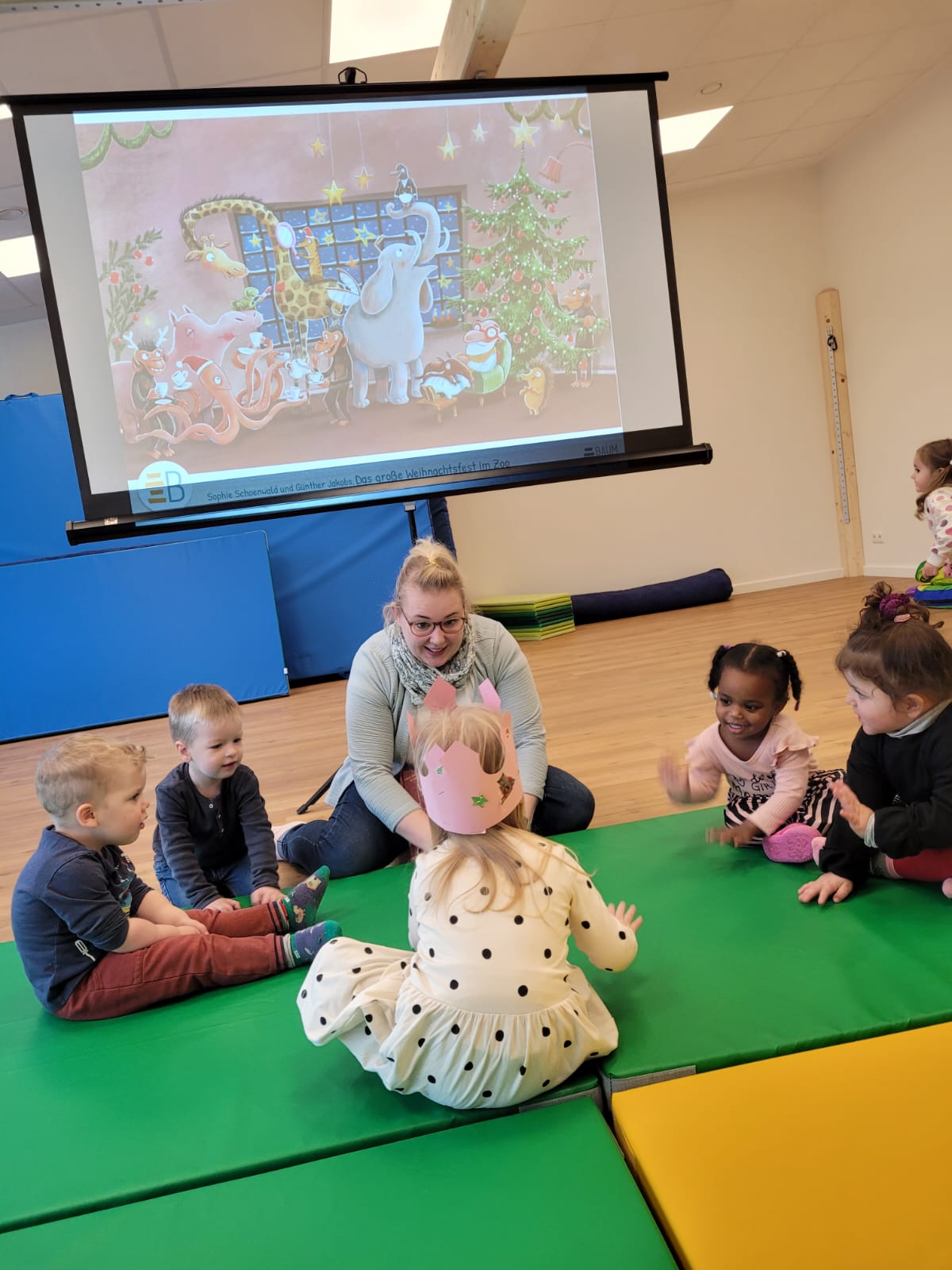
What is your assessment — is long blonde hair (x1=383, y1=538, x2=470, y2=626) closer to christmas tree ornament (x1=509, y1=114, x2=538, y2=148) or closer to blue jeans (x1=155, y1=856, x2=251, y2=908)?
blue jeans (x1=155, y1=856, x2=251, y2=908)

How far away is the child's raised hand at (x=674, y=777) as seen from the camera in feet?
7.39

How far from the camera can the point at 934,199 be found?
20.4ft

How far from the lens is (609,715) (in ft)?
13.0

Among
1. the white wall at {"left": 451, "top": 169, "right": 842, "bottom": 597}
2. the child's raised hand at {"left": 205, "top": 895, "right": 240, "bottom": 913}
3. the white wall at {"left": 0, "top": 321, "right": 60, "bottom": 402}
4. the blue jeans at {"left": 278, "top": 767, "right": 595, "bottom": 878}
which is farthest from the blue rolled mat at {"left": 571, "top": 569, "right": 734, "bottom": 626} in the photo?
the child's raised hand at {"left": 205, "top": 895, "right": 240, "bottom": 913}

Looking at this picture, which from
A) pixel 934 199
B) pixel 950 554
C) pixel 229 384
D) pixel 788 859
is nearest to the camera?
pixel 788 859

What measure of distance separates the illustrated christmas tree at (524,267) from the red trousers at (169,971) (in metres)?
1.82

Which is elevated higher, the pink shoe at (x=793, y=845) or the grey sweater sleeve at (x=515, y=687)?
the grey sweater sleeve at (x=515, y=687)

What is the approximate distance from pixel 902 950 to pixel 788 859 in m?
0.42

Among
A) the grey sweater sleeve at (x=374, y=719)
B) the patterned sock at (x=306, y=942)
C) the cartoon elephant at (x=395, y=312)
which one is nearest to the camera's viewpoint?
the patterned sock at (x=306, y=942)

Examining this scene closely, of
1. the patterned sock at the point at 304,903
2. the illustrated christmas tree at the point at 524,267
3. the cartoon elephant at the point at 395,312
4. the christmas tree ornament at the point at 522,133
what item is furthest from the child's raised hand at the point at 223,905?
the christmas tree ornament at the point at 522,133

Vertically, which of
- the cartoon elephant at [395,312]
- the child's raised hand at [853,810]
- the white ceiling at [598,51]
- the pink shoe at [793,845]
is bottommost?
the pink shoe at [793,845]

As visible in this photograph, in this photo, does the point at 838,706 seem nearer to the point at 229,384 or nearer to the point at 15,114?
the point at 229,384

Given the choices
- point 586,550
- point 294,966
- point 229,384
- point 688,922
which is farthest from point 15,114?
point 586,550

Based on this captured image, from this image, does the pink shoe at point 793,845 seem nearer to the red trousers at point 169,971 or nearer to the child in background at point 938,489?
the red trousers at point 169,971
